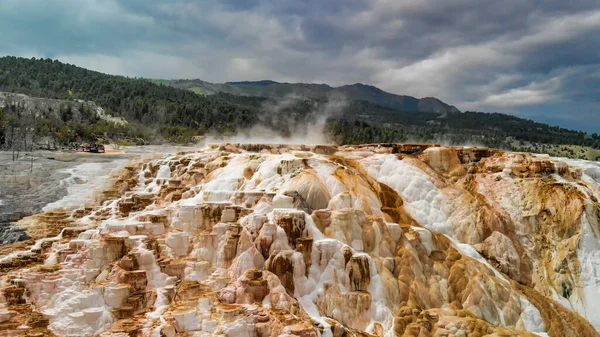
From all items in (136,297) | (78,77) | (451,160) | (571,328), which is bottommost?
(571,328)

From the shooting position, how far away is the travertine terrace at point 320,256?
35.3 feet

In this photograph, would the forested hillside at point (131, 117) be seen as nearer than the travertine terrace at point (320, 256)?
No

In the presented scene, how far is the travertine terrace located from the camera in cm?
1077

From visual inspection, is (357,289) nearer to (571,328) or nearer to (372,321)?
(372,321)

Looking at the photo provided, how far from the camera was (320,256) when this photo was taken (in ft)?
41.2

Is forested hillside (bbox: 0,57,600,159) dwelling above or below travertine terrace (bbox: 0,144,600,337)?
above

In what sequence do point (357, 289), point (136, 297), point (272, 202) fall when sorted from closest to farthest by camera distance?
point (136, 297)
point (357, 289)
point (272, 202)

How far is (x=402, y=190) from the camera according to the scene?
1764 cm

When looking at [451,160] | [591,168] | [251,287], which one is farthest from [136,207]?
[591,168]

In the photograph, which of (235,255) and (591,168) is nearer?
(235,255)

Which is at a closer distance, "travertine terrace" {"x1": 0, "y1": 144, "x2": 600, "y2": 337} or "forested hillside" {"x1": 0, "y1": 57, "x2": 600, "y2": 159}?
"travertine terrace" {"x1": 0, "y1": 144, "x2": 600, "y2": 337}

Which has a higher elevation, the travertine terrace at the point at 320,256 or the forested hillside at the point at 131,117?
the forested hillside at the point at 131,117

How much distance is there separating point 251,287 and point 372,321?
12.1 feet

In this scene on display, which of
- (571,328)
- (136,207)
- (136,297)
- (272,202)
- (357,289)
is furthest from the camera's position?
(136,207)
